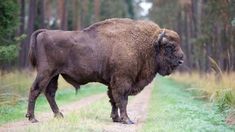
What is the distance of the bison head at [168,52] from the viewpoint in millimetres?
13953

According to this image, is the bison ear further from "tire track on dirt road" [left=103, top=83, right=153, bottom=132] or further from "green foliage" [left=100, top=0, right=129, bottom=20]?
"green foliage" [left=100, top=0, right=129, bottom=20]

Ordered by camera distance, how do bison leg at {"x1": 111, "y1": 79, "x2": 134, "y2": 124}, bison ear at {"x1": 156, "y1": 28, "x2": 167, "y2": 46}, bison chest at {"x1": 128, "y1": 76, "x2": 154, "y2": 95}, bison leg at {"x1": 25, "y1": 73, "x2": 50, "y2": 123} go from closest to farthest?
bison leg at {"x1": 25, "y1": 73, "x2": 50, "y2": 123}, bison leg at {"x1": 111, "y1": 79, "x2": 134, "y2": 124}, bison chest at {"x1": 128, "y1": 76, "x2": 154, "y2": 95}, bison ear at {"x1": 156, "y1": 28, "x2": 167, "y2": 46}

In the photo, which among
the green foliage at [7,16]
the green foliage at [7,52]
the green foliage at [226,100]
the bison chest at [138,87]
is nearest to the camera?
the bison chest at [138,87]

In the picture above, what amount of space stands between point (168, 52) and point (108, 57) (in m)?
1.77

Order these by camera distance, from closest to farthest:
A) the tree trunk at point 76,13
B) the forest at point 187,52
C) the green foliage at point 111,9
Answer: the forest at point 187,52 < the tree trunk at point 76,13 < the green foliage at point 111,9

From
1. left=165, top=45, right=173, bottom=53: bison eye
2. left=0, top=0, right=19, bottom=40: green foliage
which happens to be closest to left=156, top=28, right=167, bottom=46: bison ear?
left=165, top=45, right=173, bottom=53: bison eye

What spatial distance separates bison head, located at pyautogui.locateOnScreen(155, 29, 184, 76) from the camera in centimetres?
1395

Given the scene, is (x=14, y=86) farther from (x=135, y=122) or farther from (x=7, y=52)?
(x=135, y=122)

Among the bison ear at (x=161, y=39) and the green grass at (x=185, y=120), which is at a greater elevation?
the bison ear at (x=161, y=39)

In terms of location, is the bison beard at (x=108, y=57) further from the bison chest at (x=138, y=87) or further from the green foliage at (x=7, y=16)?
the green foliage at (x=7, y=16)

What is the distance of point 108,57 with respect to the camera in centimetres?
1333

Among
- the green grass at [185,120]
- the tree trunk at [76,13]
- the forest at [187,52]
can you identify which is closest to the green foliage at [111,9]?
the forest at [187,52]

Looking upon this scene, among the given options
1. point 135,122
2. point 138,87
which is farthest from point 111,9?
point 135,122

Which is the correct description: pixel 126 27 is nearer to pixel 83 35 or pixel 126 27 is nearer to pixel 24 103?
pixel 83 35
